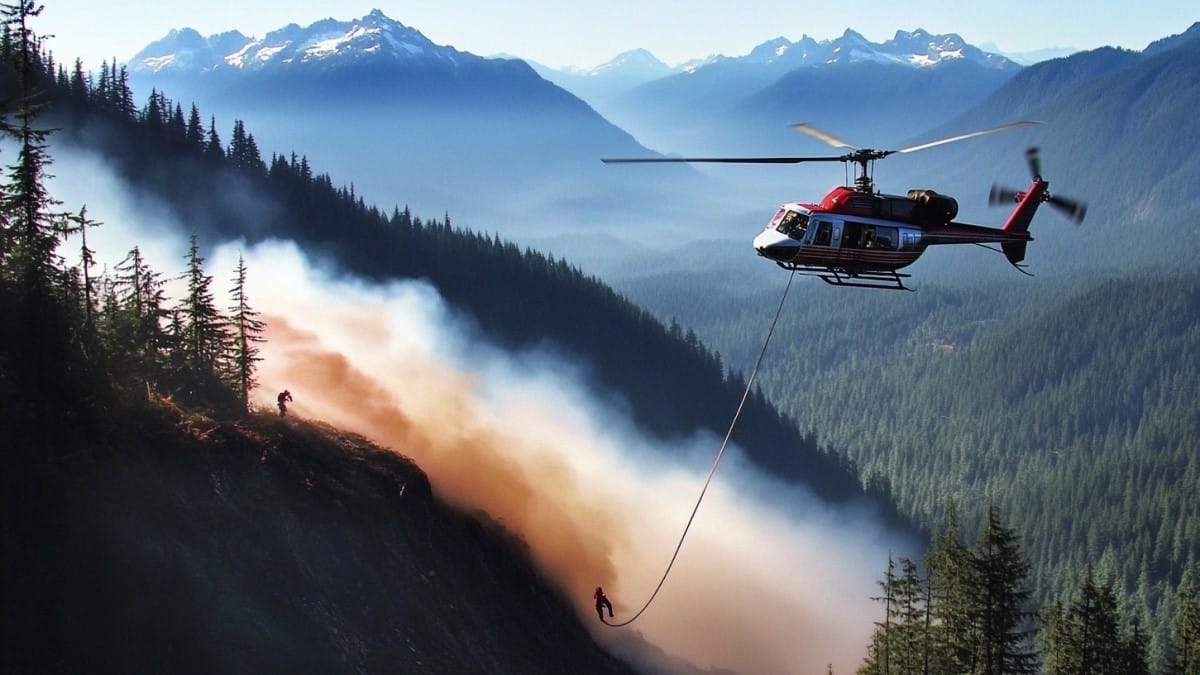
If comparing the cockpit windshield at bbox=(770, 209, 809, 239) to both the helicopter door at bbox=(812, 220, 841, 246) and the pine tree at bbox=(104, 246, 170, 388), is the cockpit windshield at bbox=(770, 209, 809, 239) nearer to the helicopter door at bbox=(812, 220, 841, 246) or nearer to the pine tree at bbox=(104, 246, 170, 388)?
the helicopter door at bbox=(812, 220, 841, 246)

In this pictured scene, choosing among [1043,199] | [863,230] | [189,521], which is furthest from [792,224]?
[189,521]

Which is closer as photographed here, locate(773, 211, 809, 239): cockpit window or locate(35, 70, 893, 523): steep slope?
locate(773, 211, 809, 239): cockpit window

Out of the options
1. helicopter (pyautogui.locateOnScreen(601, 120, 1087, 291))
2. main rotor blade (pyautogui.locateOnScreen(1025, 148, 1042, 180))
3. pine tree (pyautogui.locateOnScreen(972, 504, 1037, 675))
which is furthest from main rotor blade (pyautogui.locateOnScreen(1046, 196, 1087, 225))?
pine tree (pyautogui.locateOnScreen(972, 504, 1037, 675))

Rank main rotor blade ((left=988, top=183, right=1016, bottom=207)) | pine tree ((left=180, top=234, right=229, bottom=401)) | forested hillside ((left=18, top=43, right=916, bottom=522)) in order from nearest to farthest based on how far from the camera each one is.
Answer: main rotor blade ((left=988, top=183, right=1016, bottom=207))
pine tree ((left=180, top=234, right=229, bottom=401))
forested hillside ((left=18, top=43, right=916, bottom=522))

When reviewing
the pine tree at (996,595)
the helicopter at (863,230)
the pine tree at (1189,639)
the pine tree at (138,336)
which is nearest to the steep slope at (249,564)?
the pine tree at (138,336)

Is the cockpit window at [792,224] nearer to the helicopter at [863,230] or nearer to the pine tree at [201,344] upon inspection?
the helicopter at [863,230]

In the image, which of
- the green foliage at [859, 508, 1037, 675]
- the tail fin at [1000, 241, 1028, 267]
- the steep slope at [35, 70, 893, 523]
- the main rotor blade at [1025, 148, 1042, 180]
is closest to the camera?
the main rotor blade at [1025, 148, 1042, 180]
